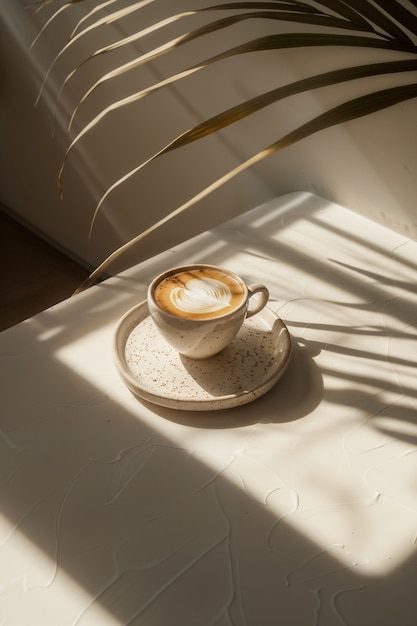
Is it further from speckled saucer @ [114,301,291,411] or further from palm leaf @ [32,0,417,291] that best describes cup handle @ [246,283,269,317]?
palm leaf @ [32,0,417,291]

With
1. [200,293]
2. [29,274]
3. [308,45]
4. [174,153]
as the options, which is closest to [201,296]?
[200,293]

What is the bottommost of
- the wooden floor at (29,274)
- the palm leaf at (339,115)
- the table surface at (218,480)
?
the wooden floor at (29,274)

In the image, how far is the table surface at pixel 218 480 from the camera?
0.84 metres

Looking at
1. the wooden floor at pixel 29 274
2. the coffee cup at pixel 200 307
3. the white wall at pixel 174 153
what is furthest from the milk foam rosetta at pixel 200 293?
the wooden floor at pixel 29 274

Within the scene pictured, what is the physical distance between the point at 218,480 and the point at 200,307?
0.24 metres

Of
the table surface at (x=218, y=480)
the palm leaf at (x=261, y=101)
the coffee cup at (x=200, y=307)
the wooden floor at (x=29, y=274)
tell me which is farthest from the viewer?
the wooden floor at (x=29, y=274)

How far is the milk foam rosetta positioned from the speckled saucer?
0.09 meters

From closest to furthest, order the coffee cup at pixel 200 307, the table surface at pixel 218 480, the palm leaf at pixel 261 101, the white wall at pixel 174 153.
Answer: the table surface at pixel 218 480 → the palm leaf at pixel 261 101 → the coffee cup at pixel 200 307 → the white wall at pixel 174 153

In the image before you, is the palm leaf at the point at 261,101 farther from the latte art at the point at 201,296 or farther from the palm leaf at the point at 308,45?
the latte art at the point at 201,296

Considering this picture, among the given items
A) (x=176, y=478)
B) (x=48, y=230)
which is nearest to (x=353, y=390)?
(x=176, y=478)

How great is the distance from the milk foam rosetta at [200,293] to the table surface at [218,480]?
0.43 feet

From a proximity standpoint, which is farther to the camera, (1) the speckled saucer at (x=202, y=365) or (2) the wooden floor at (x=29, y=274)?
(2) the wooden floor at (x=29, y=274)

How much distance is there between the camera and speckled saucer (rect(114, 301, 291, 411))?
1.09 m

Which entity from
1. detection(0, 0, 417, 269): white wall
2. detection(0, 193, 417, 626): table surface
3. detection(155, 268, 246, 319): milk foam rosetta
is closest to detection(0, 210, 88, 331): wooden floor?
detection(0, 0, 417, 269): white wall
